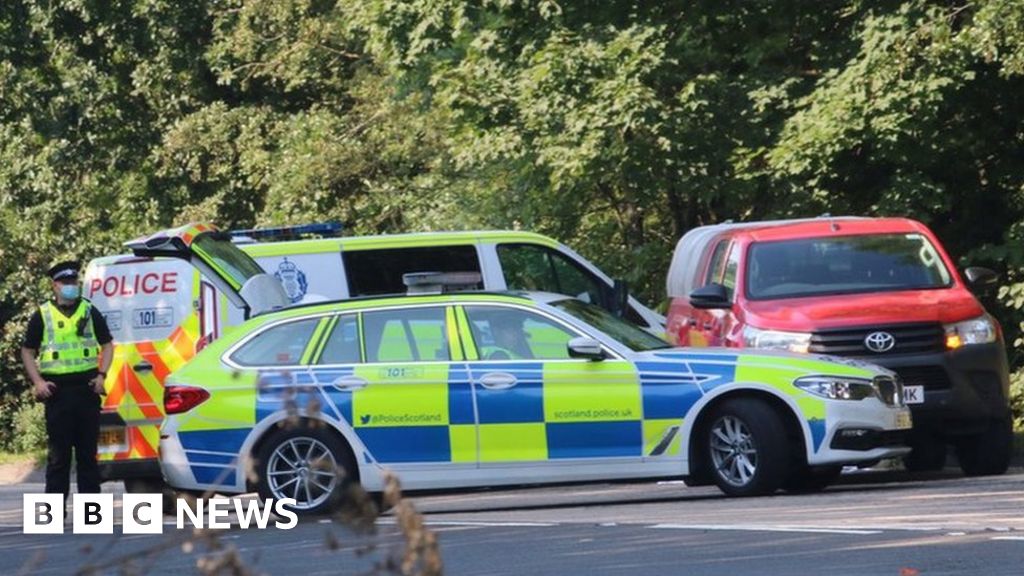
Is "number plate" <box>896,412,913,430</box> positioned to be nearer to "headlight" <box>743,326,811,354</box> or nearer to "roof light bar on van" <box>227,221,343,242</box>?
→ "headlight" <box>743,326,811,354</box>

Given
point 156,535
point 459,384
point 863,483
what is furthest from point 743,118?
point 156,535

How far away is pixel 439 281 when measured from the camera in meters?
15.1

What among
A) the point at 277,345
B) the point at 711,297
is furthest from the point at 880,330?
the point at 277,345

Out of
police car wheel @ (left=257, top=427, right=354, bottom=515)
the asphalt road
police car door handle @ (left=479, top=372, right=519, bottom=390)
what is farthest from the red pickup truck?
police car wheel @ (left=257, top=427, right=354, bottom=515)

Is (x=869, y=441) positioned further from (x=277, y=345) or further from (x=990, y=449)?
(x=277, y=345)

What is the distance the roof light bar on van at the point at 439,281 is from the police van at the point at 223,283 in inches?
5.1

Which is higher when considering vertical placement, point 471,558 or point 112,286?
point 112,286

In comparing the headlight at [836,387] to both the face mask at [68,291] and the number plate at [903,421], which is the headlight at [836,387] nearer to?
the number plate at [903,421]

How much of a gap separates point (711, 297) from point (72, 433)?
15.1 ft

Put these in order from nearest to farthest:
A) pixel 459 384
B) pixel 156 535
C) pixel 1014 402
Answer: pixel 156 535 < pixel 459 384 < pixel 1014 402

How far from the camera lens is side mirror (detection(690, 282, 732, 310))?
601 inches

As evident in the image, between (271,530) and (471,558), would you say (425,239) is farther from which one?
(471,558)

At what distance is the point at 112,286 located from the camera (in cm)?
1542

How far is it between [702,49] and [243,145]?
12882 mm
